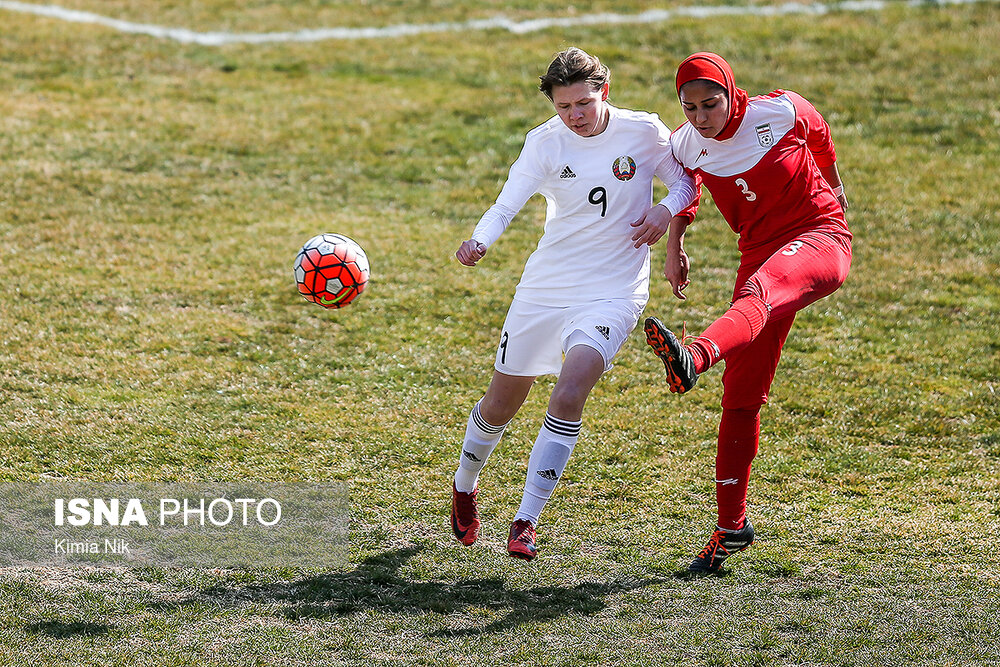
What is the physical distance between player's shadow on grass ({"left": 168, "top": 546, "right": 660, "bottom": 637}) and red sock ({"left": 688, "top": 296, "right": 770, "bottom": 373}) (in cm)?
158

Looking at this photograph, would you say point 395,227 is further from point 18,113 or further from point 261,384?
point 18,113

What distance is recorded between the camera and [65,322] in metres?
8.92

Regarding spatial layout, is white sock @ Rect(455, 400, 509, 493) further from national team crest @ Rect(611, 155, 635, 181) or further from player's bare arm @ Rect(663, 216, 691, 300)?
national team crest @ Rect(611, 155, 635, 181)

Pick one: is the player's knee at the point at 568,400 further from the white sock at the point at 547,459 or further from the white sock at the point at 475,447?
the white sock at the point at 475,447

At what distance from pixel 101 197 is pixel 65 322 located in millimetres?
3127

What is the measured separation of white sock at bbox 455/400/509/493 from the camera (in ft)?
19.9

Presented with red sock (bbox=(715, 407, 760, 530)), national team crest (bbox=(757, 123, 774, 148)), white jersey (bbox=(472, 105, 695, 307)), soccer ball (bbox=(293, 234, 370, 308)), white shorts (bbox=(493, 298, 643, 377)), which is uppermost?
national team crest (bbox=(757, 123, 774, 148))

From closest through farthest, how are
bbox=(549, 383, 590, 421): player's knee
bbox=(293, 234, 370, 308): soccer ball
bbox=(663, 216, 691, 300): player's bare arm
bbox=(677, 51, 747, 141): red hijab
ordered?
→ 1. bbox=(677, 51, 747, 141): red hijab
2. bbox=(549, 383, 590, 421): player's knee
3. bbox=(663, 216, 691, 300): player's bare arm
4. bbox=(293, 234, 370, 308): soccer ball

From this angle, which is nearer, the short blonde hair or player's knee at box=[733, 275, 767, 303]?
player's knee at box=[733, 275, 767, 303]

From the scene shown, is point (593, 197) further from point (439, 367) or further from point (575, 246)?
point (439, 367)

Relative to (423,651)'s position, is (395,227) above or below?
above

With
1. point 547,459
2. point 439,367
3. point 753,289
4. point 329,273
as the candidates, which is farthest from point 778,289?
point 439,367

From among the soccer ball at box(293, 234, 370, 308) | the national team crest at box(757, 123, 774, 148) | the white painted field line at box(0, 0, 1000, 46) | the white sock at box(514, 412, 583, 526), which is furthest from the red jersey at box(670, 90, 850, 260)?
the white painted field line at box(0, 0, 1000, 46)

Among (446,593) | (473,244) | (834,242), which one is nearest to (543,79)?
(473,244)
